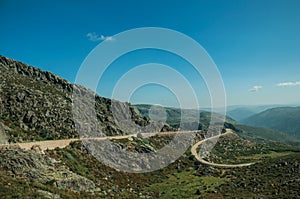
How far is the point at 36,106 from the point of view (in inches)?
2264

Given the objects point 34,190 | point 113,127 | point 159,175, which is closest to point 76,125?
point 113,127

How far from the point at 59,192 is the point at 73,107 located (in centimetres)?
4461

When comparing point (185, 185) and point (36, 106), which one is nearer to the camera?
point (185, 185)

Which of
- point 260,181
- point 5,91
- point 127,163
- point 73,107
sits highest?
point 5,91

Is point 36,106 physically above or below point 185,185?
above

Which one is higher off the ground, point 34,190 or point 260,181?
point 34,190

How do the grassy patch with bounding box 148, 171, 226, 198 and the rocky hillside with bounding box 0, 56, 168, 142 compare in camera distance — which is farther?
the rocky hillside with bounding box 0, 56, 168, 142

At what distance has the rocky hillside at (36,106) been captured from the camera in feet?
157

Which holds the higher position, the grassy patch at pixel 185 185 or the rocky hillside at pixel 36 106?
the rocky hillside at pixel 36 106

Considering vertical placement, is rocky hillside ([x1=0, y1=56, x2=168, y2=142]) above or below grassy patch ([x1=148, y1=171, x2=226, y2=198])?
above

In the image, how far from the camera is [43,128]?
51062mm

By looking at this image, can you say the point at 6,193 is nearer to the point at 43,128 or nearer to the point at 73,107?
the point at 43,128

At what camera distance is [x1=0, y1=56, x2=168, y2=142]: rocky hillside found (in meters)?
47.8

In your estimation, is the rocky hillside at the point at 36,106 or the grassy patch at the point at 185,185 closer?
the grassy patch at the point at 185,185
